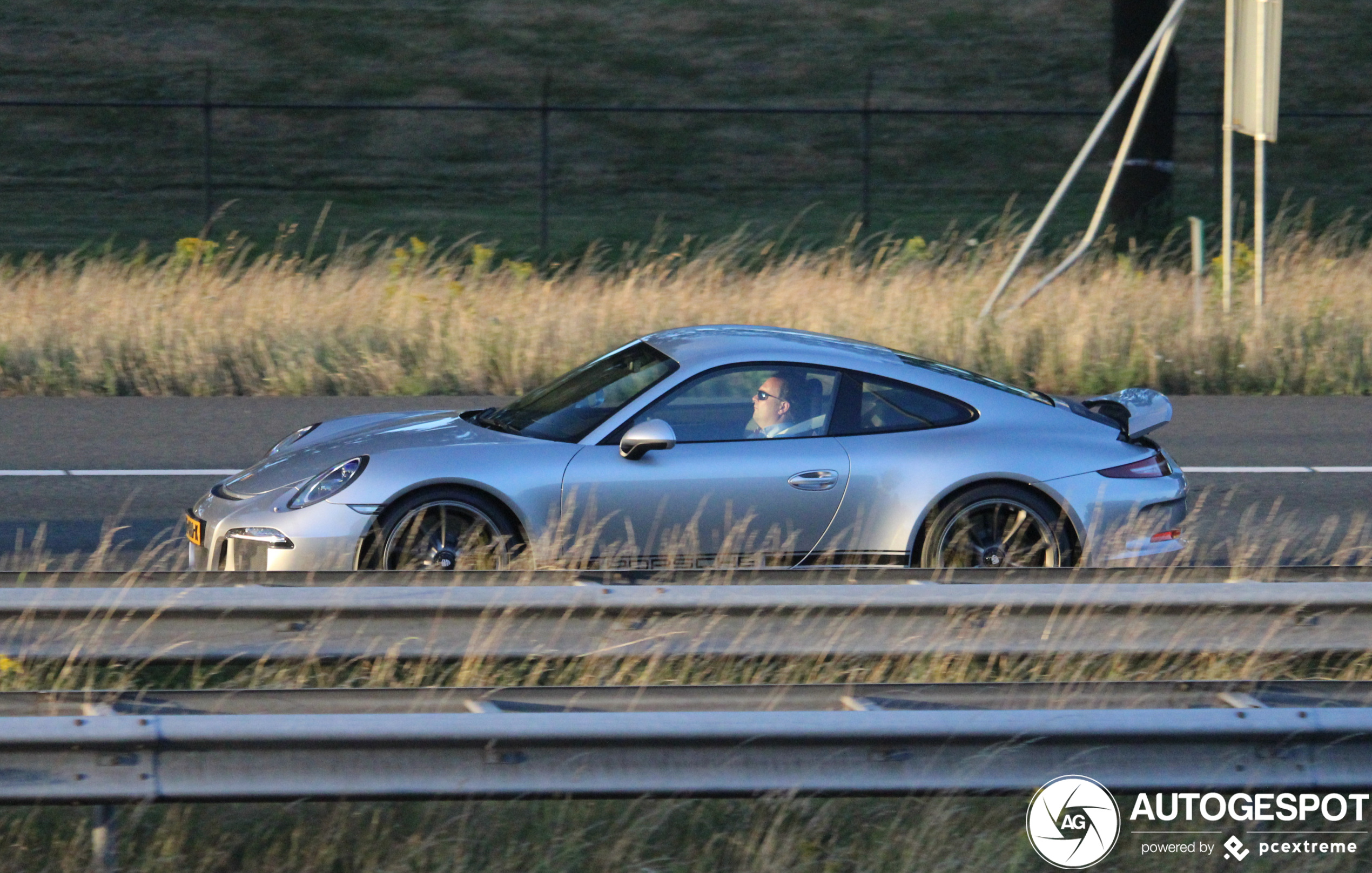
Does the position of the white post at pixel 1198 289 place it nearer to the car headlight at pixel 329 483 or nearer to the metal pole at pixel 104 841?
the car headlight at pixel 329 483

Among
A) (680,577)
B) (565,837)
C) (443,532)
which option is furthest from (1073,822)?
(443,532)

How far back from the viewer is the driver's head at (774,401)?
6.18 metres

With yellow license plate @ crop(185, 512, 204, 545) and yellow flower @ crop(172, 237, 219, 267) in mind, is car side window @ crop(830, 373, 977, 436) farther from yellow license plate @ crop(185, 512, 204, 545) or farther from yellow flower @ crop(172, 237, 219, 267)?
yellow flower @ crop(172, 237, 219, 267)

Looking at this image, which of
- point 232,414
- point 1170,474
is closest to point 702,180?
point 232,414

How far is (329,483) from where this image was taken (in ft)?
19.5

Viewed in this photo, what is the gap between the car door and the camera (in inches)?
231

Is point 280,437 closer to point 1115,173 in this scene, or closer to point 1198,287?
point 1198,287

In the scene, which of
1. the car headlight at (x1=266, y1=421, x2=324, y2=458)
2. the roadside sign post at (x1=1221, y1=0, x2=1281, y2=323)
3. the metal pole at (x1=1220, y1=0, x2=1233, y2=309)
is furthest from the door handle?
the metal pole at (x1=1220, y1=0, x2=1233, y2=309)

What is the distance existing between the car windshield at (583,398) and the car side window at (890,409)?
745 mm

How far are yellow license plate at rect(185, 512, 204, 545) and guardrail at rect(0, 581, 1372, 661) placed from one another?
1698 millimetres

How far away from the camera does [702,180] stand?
25.9 meters

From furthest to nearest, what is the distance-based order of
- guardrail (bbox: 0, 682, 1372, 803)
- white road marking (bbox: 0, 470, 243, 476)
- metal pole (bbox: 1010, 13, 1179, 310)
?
metal pole (bbox: 1010, 13, 1179, 310) < white road marking (bbox: 0, 470, 243, 476) < guardrail (bbox: 0, 682, 1372, 803)

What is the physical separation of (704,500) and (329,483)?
1.48 metres

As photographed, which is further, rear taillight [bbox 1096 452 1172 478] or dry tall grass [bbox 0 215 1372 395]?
dry tall grass [bbox 0 215 1372 395]
